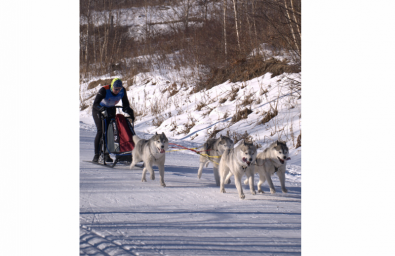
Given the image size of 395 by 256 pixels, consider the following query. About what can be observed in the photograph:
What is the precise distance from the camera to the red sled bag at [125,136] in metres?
4.09

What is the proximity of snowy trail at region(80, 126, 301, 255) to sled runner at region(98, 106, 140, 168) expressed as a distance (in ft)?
1.67

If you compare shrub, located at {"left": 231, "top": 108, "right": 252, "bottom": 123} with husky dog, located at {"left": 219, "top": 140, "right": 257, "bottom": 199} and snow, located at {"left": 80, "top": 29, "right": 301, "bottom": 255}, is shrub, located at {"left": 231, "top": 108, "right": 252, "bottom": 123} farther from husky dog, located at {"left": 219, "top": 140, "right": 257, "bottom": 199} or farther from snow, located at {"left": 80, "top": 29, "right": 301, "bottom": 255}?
husky dog, located at {"left": 219, "top": 140, "right": 257, "bottom": 199}

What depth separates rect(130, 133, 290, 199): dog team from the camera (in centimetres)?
296

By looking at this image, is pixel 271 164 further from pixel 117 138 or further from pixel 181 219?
pixel 117 138

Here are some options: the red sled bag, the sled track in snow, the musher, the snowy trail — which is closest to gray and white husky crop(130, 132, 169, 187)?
the snowy trail

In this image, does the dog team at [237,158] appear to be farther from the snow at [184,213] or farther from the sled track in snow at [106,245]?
the sled track in snow at [106,245]

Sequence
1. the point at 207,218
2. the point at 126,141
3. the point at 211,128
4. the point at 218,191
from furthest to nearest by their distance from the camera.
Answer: the point at 211,128, the point at 126,141, the point at 218,191, the point at 207,218

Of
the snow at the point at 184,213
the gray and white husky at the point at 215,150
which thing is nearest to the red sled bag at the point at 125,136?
the snow at the point at 184,213

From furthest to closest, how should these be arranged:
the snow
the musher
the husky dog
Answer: the musher < the husky dog < the snow
